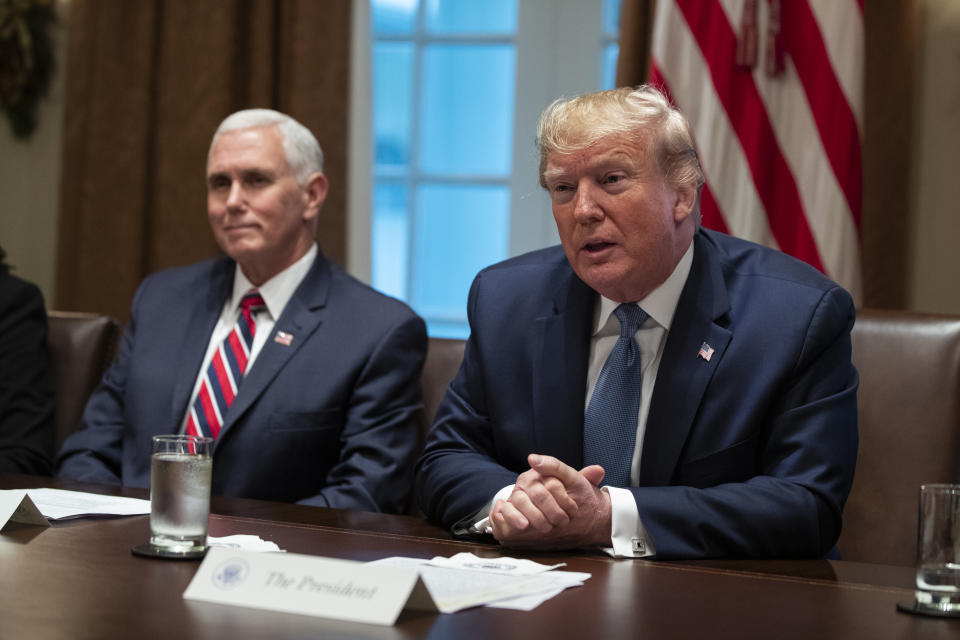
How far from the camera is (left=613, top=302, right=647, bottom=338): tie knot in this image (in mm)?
2123

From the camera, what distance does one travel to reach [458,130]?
427 centimetres

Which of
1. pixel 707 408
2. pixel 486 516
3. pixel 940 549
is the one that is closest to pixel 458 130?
pixel 707 408

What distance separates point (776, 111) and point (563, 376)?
57.9 inches

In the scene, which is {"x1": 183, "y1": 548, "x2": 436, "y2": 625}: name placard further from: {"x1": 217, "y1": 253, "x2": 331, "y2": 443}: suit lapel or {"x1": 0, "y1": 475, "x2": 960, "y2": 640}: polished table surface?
{"x1": 217, "y1": 253, "x2": 331, "y2": 443}: suit lapel

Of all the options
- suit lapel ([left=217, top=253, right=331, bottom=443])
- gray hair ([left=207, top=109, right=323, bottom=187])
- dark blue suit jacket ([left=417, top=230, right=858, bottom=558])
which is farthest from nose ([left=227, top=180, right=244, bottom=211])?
dark blue suit jacket ([left=417, top=230, right=858, bottom=558])

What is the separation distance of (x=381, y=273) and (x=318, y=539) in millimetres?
2702

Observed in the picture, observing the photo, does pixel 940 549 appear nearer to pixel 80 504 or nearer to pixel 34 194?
pixel 80 504

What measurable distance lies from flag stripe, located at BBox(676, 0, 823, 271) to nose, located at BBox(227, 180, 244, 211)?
1.36 m

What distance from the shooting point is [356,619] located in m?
1.20

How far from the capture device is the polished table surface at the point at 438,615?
3.86ft

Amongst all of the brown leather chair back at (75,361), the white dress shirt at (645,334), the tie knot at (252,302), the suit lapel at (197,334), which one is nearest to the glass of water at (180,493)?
the white dress shirt at (645,334)

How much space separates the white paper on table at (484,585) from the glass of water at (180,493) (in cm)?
25

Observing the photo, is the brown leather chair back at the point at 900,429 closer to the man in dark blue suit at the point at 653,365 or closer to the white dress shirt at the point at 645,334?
the man in dark blue suit at the point at 653,365

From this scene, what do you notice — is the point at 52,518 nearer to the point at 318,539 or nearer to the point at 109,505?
the point at 109,505
